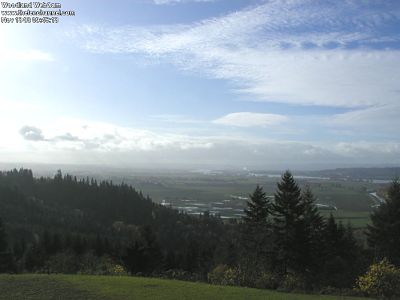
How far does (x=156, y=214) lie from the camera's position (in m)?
131

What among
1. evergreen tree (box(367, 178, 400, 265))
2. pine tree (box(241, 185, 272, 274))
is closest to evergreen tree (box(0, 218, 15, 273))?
pine tree (box(241, 185, 272, 274))

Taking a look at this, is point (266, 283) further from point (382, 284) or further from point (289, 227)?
point (289, 227)

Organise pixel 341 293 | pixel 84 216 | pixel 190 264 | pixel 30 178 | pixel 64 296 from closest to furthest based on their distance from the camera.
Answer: pixel 64 296
pixel 341 293
pixel 190 264
pixel 84 216
pixel 30 178

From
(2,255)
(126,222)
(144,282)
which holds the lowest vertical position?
(126,222)

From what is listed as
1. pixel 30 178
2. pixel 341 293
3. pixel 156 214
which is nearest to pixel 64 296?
pixel 341 293

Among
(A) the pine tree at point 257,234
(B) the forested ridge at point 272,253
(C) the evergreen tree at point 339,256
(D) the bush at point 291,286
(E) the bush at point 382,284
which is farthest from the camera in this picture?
(A) the pine tree at point 257,234

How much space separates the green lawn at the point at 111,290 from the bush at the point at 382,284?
2.68m

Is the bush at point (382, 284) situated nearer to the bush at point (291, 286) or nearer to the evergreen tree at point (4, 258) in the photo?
the bush at point (291, 286)

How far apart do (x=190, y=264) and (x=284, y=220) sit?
75.0 feet

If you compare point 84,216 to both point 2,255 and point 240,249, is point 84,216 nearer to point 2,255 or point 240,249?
point 2,255

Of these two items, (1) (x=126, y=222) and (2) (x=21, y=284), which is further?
(1) (x=126, y=222)

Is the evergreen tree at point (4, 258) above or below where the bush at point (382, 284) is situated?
below

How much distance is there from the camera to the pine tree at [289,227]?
118 feet

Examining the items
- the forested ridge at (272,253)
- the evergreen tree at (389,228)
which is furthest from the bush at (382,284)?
the evergreen tree at (389,228)
